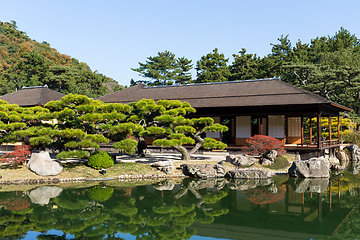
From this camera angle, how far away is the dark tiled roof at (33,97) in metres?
23.1

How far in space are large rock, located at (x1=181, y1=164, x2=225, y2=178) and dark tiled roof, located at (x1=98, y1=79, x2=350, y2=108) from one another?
5.66 m

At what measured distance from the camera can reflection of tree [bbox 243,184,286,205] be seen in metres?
10.3

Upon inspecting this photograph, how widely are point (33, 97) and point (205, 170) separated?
17.0 metres

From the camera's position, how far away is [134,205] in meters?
9.76

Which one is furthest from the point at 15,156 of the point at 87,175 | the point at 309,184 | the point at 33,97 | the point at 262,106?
the point at 262,106

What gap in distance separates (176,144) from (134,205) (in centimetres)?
598

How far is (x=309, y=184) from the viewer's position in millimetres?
13039

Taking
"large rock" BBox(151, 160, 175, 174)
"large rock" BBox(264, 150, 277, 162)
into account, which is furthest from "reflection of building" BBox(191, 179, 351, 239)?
"large rock" BBox(264, 150, 277, 162)

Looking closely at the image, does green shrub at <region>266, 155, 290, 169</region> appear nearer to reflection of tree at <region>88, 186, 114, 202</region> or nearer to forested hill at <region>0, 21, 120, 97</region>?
reflection of tree at <region>88, 186, 114, 202</region>

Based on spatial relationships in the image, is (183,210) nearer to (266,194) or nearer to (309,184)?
(266,194)

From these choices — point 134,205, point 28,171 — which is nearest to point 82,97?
point 28,171

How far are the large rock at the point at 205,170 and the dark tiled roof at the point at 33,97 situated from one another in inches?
557

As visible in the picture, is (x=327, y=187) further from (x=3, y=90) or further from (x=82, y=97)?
(x=3, y=90)

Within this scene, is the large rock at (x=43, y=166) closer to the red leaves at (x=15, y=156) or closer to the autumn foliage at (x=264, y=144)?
the red leaves at (x=15, y=156)
